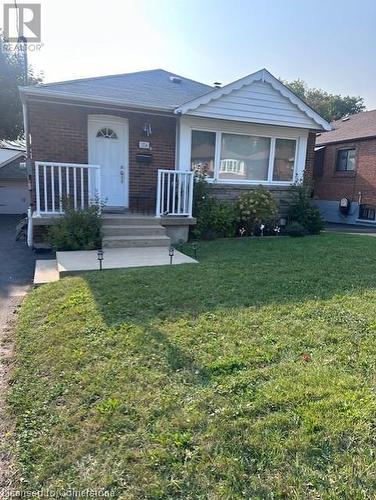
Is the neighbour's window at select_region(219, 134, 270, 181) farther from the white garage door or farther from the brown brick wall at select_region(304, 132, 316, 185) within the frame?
the white garage door

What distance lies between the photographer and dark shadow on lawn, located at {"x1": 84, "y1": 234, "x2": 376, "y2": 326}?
4.02 m

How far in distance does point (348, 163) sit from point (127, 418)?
1780 centimetres

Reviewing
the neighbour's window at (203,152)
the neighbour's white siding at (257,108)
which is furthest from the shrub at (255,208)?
the neighbour's white siding at (257,108)

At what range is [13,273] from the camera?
20.1 ft

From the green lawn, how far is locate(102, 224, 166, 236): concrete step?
2.70 m

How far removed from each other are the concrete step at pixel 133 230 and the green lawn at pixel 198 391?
8.85ft

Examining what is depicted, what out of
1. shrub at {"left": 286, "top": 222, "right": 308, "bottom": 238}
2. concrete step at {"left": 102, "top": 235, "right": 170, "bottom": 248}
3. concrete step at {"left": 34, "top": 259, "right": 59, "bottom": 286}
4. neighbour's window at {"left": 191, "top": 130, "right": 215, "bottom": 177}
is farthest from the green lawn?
neighbour's window at {"left": 191, "top": 130, "right": 215, "bottom": 177}

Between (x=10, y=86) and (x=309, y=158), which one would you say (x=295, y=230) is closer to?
(x=309, y=158)

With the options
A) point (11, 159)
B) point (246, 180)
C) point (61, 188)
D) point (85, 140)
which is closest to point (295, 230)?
point (246, 180)

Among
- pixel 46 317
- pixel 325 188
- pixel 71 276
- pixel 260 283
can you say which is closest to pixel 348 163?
pixel 325 188

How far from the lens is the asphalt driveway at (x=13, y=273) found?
470 centimetres

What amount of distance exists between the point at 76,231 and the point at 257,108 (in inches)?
220

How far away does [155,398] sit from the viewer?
2.39 metres

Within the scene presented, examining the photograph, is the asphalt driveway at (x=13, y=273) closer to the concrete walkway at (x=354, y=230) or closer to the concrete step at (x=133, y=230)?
the concrete step at (x=133, y=230)
